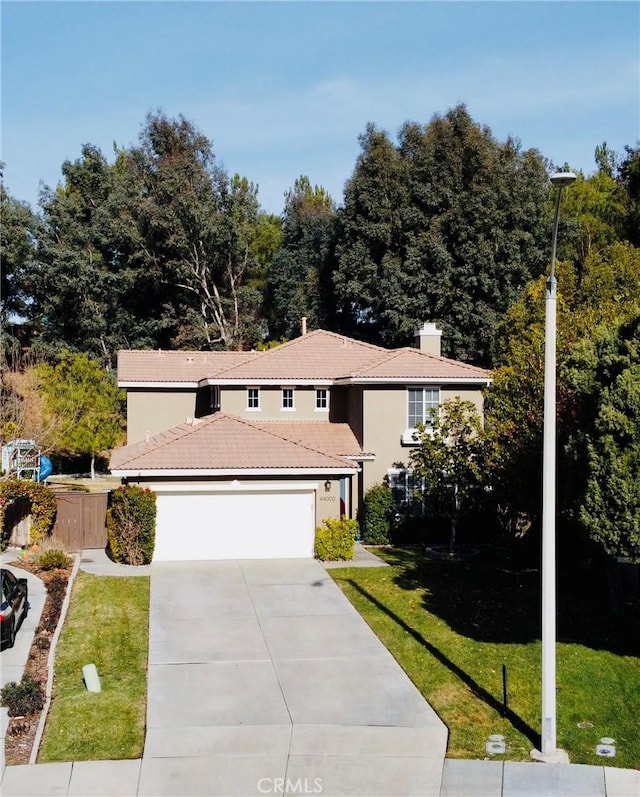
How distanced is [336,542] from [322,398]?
285 inches

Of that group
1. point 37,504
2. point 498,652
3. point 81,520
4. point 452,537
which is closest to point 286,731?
point 498,652

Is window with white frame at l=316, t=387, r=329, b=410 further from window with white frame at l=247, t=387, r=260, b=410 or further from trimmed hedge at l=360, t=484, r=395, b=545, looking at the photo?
trimmed hedge at l=360, t=484, r=395, b=545

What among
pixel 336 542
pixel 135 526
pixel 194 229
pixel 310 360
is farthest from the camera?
pixel 194 229

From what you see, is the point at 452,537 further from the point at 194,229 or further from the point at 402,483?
the point at 194,229

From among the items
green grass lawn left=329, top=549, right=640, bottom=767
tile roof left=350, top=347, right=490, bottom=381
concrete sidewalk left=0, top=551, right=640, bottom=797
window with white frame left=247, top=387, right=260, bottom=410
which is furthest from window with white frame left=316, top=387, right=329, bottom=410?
concrete sidewalk left=0, top=551, right=640, bottom=797

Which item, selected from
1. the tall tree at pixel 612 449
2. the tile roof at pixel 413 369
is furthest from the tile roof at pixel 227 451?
the tall tree at pixel 612 449

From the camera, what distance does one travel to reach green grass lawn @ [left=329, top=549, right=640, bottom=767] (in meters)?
13.0

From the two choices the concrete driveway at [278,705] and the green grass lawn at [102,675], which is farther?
the green grass lawn at [102,675]

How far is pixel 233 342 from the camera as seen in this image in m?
53.7

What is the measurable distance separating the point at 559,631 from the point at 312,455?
969 centimetres

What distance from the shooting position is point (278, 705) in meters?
14.0

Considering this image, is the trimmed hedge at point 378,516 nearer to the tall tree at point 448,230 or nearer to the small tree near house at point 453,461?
the small tree near house at point 453,461

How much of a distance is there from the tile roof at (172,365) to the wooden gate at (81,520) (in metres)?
7.03

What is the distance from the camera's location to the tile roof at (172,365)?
106 ft
